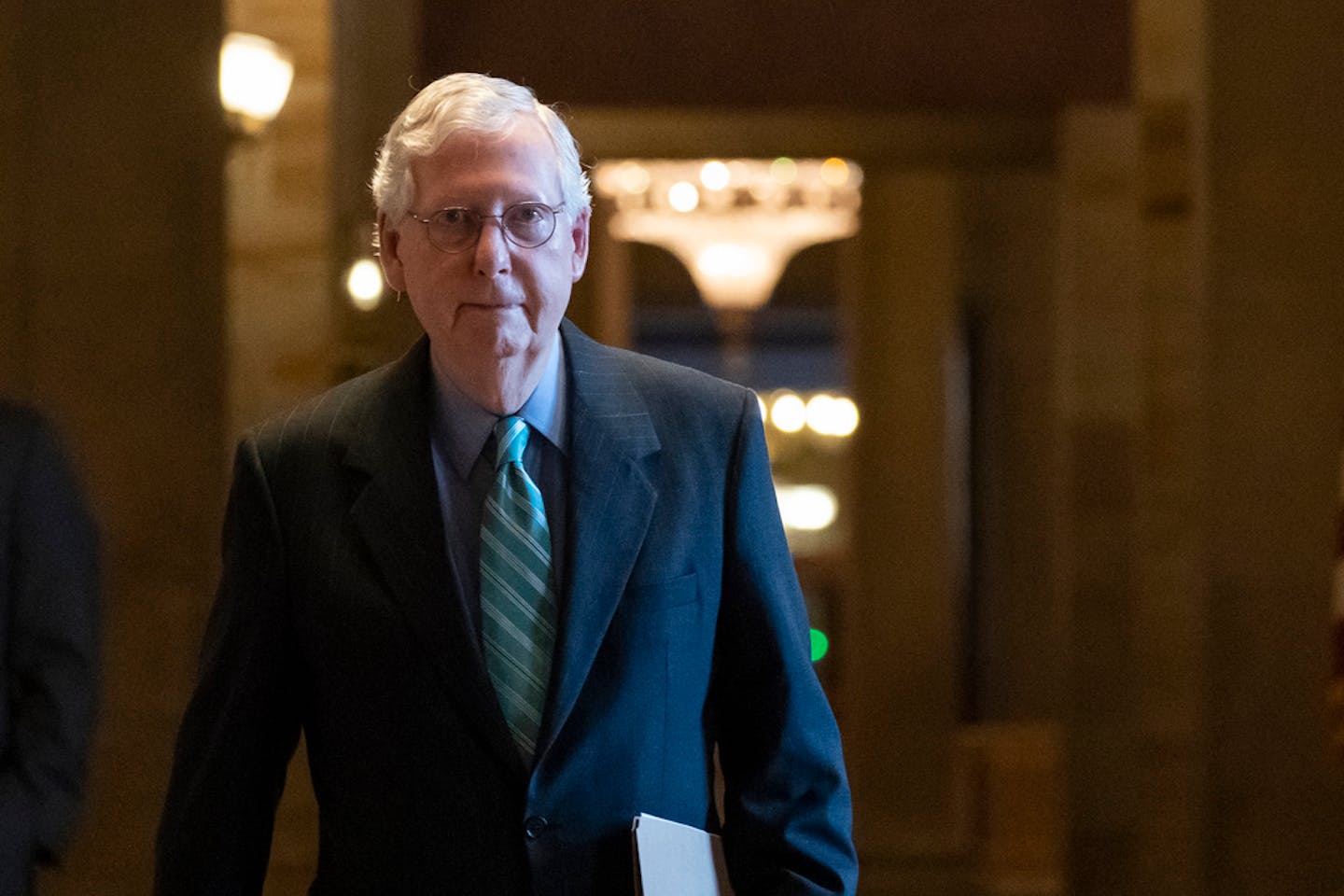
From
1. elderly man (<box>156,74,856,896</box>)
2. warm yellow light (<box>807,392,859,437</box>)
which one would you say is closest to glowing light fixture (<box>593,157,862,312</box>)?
warm yellow light (<box>807,392,859,437</box>)

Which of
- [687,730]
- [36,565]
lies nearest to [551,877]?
[687,730]

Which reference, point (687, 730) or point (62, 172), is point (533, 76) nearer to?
point (62, 172)

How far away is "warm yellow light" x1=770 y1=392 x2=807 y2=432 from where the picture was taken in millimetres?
20547

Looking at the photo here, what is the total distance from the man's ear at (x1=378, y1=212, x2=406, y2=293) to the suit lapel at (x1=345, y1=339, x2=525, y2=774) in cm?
11

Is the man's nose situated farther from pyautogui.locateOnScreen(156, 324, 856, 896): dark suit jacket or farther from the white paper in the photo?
the white paper

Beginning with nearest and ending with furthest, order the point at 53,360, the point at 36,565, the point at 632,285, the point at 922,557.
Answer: the point at 36,565 → the point at 53,360 → the point at 922,557 → the point at 632,285

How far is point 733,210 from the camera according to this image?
12.9m

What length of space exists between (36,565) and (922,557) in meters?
9.46

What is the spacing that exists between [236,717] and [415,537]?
25 cm

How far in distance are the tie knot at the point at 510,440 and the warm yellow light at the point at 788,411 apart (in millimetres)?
18561

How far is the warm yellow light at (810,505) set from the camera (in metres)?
21.9

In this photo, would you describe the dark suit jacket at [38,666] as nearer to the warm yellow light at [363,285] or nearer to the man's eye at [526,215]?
the man's eye at [526,215]

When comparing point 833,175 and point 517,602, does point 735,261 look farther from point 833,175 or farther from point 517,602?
point 517,602

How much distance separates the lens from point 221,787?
1.99m
